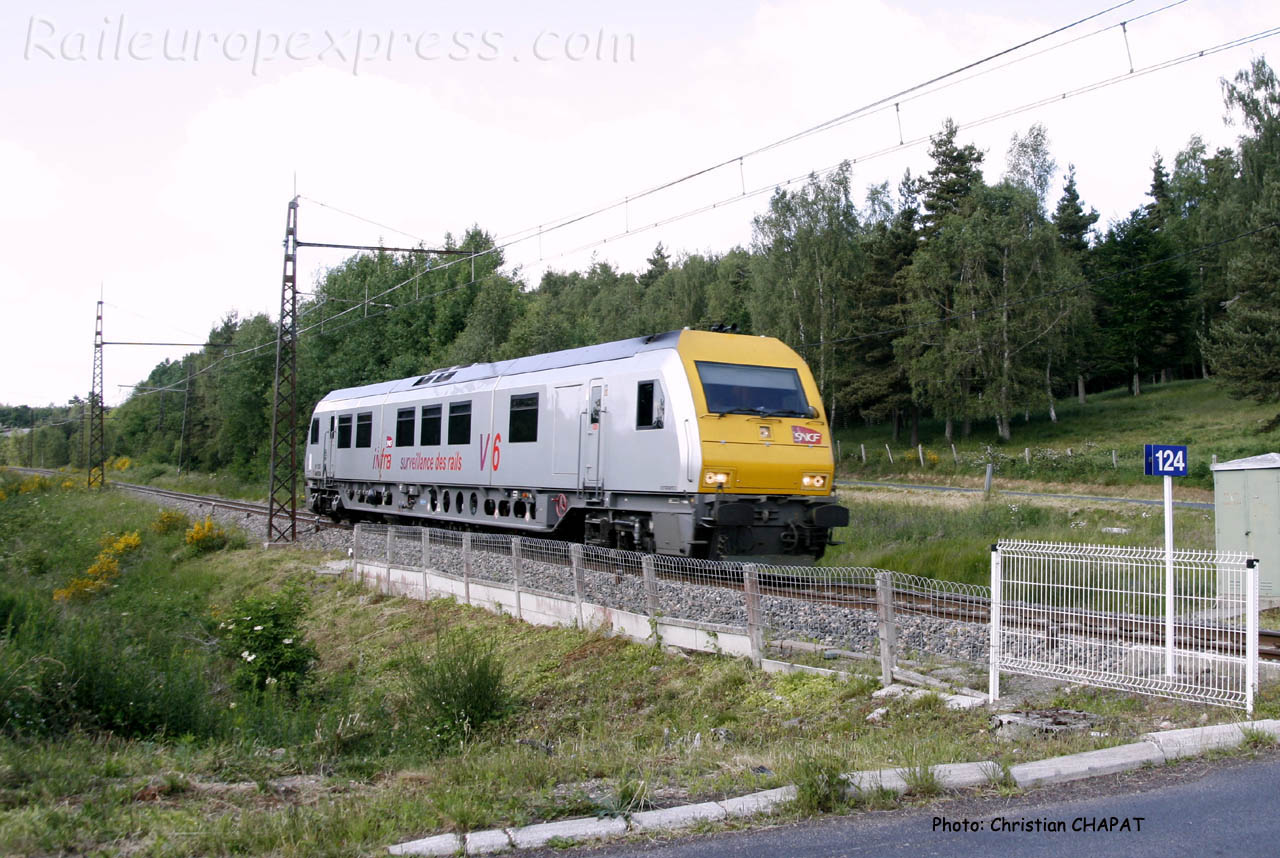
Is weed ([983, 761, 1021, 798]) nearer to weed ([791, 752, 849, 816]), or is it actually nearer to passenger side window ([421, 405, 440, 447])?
weed ([791, 752, 849, 816])

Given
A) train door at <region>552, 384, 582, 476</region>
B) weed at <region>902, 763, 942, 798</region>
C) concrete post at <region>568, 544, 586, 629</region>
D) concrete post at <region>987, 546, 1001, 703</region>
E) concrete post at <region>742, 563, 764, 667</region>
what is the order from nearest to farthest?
weed at <region>902, 763, 942, 798</region>, concrete post at <region>987, 546, 1001, 703</region>, concrete post at <region>742, 563, 764, 667</region>, concrete post at <region>568, 544, 586, 629</region>, train door at <region>552, 384, 582, 476</region>

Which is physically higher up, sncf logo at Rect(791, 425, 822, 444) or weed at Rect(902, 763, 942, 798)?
sncf logo at Rect(791, 425, 822, 444)

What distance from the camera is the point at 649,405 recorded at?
13.7m

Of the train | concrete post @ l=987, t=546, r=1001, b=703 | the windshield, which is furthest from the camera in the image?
the windshield

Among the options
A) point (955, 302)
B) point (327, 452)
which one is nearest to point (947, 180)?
point (955, 302)

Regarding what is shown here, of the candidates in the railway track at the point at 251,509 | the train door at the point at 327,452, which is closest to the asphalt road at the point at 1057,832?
the railway track at the point at 251,509

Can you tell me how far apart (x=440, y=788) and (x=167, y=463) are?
74.5 metres

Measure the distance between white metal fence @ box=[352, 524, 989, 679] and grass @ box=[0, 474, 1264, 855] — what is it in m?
0.32

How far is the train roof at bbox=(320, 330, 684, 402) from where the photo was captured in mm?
14172

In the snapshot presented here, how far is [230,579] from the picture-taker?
20.9 metres

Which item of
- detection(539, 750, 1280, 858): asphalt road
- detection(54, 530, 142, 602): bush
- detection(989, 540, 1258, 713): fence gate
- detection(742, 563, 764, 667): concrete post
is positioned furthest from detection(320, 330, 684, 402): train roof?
detection(539, 750, 1280, 858): asphalt road

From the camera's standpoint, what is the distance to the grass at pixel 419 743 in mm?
4645

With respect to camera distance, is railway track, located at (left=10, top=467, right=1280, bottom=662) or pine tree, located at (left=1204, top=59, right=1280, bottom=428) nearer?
railway track, located at (left=10, top=467, right=1280, bottom=662)

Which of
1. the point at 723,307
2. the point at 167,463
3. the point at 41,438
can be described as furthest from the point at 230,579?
the point at 41,438
